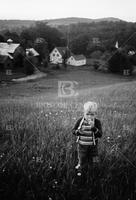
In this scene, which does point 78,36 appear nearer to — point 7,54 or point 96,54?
point 96,54

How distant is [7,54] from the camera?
172 inches

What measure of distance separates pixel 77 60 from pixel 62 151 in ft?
5.89

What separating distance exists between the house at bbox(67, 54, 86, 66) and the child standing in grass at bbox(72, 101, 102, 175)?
1647 millimetres

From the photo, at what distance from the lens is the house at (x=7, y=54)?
14.2 feet

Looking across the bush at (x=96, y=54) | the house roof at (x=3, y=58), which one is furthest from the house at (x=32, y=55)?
the bush at (x=96, y=54)

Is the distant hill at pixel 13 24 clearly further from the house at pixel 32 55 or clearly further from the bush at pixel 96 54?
the bush at pixel 96 54

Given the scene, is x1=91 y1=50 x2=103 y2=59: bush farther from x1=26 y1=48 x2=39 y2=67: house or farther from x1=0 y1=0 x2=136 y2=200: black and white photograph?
x1=26 y1=48 x2=39 y2=67: house

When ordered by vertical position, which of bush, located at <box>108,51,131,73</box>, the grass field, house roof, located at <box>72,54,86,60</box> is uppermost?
house roof, located at <box>72,54,86,60</box>

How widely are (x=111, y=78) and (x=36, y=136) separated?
197cm

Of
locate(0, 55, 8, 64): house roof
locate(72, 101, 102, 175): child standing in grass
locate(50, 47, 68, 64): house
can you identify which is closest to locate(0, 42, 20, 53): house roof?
locate(0, 55, 8, 64): house roof

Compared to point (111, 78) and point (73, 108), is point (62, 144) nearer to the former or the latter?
point (73, 108)

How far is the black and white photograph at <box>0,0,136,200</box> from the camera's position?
2.16m

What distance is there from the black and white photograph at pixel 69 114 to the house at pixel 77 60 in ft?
0.06

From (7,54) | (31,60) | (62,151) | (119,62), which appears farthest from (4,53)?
(62,151)
